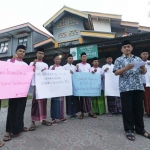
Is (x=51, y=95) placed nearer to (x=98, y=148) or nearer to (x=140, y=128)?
(x=98, y=148)

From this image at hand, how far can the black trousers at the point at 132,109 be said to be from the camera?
2646 millimetres

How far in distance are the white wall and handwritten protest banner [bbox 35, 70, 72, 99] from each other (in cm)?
1096

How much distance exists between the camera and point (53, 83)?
341cm

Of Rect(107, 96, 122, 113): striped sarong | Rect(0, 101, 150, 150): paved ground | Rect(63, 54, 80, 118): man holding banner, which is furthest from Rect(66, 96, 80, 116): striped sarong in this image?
Rect(107, 96, 122, 113): striped sarong

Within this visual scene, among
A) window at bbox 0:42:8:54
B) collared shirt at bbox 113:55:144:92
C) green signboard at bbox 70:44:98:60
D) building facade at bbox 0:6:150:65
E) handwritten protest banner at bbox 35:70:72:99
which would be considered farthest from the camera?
window at bbox 0:42:8:54

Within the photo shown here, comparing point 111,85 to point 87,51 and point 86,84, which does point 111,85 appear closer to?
point 86,84

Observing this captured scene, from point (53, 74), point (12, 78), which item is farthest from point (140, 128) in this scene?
point (12, 78)

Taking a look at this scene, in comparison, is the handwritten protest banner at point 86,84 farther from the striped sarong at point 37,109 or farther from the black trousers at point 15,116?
the black trousers at point 15,116

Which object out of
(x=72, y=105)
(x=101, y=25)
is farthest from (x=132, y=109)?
(x=101, y=25)

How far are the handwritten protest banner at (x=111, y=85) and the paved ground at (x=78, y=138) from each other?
0.78 meters

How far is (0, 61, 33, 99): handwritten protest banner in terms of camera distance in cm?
253

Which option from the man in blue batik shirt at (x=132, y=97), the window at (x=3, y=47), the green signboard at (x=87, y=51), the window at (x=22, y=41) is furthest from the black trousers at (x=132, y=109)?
the window at (x=3, y=47)

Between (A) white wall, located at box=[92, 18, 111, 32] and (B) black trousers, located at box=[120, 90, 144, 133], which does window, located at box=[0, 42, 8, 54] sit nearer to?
(A) white wall, located at box=[92, 18, 111, 32]

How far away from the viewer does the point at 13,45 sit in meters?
16.7
